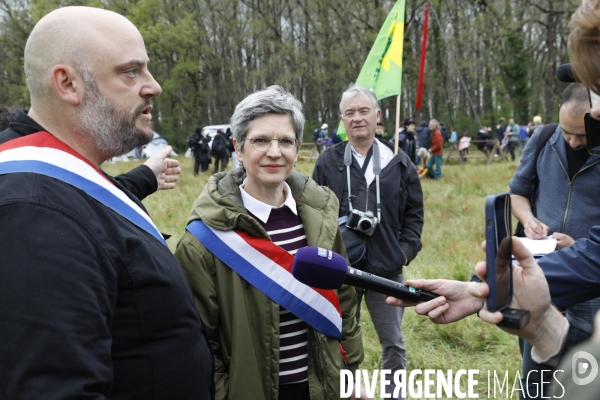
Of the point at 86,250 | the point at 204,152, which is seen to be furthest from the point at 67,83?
the point at 204,152

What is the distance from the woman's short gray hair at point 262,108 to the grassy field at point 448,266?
8.15 feet

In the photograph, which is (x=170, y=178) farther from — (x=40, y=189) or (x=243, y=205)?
(x=40, y=189)

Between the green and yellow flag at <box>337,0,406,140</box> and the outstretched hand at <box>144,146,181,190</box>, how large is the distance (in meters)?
2.60

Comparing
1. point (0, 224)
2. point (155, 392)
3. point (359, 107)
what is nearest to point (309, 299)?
point (155, 392)

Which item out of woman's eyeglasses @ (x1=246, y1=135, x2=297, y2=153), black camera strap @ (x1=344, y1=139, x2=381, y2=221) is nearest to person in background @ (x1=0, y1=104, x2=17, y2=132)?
woman's eyeglasses @ (x1=246, y1=135, x2=297, y2=153)

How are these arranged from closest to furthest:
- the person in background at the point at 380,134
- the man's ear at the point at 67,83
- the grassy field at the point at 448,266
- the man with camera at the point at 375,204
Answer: the man's ear at the point at 67,83 < the man with camera at the point at 375,204 < the person in background at the point at 380,134 < the grassy field at the point at 448,266

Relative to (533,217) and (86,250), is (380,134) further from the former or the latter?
(86,250)

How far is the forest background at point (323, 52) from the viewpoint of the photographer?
1212 inches

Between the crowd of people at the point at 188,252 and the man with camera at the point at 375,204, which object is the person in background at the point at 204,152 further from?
the crowd of people at the point at 188,252

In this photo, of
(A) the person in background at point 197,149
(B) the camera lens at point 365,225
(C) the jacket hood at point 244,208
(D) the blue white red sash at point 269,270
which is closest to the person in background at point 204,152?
(A) the person in background at point 197,149

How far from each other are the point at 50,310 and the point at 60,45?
82 cm

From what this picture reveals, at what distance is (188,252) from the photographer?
235 centimetres

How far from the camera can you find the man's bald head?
1640mm

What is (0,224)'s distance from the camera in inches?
52.3
